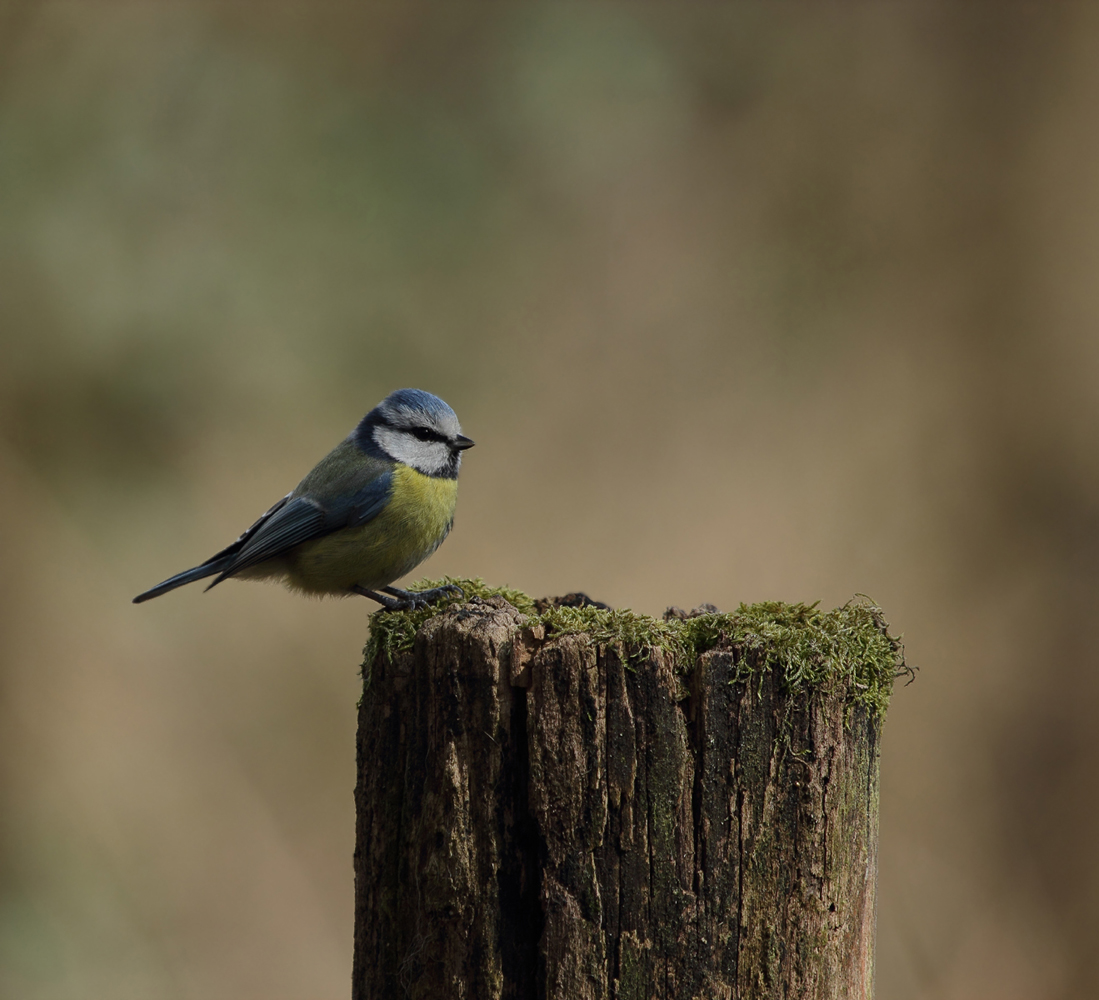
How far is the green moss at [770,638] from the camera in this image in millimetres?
1692

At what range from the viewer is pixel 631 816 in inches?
63.3

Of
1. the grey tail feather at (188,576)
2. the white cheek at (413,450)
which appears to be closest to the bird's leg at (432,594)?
the white cheek at (413,450)

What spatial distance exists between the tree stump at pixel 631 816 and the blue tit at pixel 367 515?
1.44m

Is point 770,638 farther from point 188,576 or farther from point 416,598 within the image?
point 188,576

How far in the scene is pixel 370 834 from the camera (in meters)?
1.86

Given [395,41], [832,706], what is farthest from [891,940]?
[395,41]

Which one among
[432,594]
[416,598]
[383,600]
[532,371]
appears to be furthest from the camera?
[532,371]

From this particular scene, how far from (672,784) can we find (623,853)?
139 millimetres

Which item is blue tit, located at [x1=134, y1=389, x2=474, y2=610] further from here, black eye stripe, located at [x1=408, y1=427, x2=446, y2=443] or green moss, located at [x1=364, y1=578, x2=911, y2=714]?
green moss, located at [x1=364, y1=578, x2=911, y2=714]

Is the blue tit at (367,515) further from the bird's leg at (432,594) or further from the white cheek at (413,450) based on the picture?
the bird's leg at (432,594)

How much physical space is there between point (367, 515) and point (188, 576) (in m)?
0.69

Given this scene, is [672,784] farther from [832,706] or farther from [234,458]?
[234,458]

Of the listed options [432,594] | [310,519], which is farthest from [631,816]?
[310,519]

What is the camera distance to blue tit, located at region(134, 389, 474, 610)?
3266 mm
